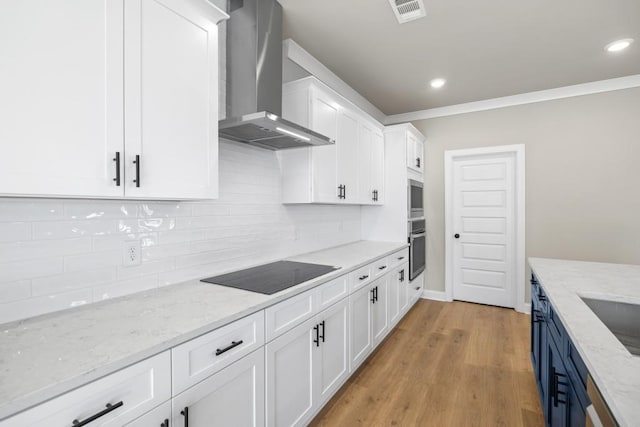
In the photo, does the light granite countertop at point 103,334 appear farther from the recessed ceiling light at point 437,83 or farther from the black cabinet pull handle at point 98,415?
the recessed ceiling light at point 437,83

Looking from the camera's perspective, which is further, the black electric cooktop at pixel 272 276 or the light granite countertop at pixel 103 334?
the black electric cooktop at pixel 272 276

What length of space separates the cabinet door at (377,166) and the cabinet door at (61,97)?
271 cm

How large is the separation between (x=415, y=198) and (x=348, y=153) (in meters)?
1.51

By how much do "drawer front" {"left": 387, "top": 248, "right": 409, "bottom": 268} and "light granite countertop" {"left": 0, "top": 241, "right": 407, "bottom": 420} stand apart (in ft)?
5.44

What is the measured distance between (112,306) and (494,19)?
10.2ft

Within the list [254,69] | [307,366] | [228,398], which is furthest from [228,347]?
[254,69]

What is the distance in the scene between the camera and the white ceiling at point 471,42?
2.23 meters

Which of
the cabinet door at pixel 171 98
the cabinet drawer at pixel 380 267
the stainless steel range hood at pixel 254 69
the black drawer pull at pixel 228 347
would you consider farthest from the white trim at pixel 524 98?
the black drawer pull at pixel 228 347

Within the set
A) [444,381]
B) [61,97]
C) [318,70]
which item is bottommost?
[444,381]

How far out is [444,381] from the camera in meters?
2.40

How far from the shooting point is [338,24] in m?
Result: 2.41

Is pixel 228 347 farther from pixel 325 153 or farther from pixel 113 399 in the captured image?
pixel 325 153

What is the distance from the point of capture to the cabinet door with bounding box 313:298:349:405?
6.19 feet

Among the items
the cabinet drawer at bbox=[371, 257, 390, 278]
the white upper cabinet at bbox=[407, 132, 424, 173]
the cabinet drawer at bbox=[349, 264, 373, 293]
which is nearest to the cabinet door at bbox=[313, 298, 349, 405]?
the cabinet drawer at bbox=[349, 264, 373, 293]
